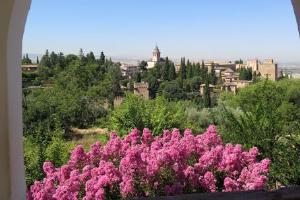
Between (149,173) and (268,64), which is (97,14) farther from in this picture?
(149,173)

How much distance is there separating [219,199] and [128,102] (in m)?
4.49

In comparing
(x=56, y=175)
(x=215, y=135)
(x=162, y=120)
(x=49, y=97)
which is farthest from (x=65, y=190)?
(x=49, y=97)

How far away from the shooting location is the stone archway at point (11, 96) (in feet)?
4.02

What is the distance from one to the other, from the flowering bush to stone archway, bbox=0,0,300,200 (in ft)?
2.67

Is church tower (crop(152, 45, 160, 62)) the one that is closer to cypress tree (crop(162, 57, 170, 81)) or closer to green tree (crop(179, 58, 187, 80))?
green tree (crop(179, 58, 187, 80))

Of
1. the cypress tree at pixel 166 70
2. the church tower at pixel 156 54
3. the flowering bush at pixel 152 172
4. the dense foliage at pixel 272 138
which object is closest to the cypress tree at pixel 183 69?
the cypress tree at pixel 166 70

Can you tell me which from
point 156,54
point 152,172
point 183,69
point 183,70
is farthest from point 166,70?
point 152,172

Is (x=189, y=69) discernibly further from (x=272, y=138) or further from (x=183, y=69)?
(x=272, y=138)

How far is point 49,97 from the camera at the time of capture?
22219 millimetres

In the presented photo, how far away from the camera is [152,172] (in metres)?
2.24

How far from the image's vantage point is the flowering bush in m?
2.17

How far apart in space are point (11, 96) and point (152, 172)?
3.72ft

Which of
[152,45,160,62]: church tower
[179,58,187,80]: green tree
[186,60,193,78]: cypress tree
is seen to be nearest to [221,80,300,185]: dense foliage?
[179,58,187,80]: green tree

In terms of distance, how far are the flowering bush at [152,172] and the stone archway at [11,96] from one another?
2.67ft
